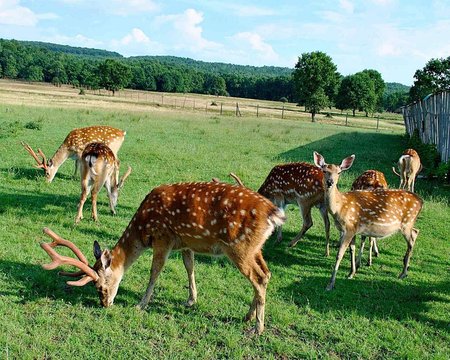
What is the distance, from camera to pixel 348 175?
14125 mm

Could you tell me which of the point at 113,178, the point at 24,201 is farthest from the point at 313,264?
the point at 24,201

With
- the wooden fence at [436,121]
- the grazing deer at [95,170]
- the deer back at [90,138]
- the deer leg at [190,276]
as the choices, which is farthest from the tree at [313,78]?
the deer leg at [190,276]

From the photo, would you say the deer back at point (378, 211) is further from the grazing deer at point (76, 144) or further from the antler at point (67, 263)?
the grazing deer at point (76, 144)

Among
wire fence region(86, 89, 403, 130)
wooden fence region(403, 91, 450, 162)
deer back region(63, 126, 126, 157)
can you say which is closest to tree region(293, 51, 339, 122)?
wire fence region(86, 89, 403, 130)

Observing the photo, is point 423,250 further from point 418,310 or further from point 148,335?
point 148,335

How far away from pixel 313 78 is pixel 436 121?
99.5 feet

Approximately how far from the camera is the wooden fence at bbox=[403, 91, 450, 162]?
16.7 metres

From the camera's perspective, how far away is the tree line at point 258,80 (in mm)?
48312

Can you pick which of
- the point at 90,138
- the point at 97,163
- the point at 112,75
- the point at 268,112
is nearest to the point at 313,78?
the point at 268,112

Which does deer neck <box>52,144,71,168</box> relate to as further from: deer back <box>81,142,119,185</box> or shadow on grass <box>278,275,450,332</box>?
A: shadow on grass <box>278,275,450,332</box>

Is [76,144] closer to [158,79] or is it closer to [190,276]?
[190,276]

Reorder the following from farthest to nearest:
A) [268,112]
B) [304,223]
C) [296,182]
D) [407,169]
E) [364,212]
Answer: [268,112] → [407,169] → [296,182] → [304,223] → [364,212]

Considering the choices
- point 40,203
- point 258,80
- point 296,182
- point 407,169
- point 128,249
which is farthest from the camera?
point 258,80

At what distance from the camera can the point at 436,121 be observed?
1889cm
